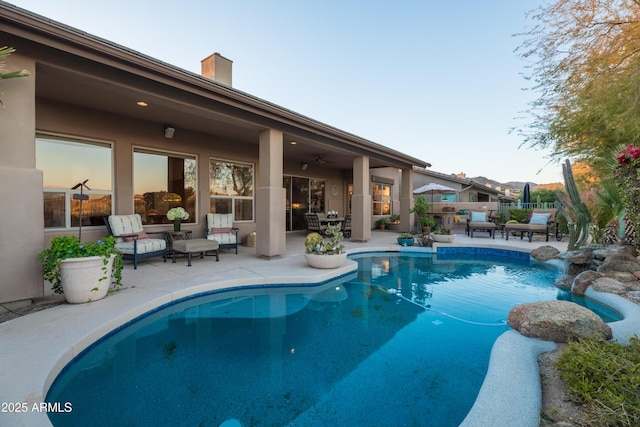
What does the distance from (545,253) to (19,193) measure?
9.93 metres

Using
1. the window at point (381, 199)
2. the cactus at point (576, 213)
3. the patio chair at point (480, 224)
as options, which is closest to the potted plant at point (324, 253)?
the cactus at point (576, 213)

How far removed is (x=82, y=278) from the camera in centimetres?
346

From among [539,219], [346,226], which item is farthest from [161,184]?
[539,219]

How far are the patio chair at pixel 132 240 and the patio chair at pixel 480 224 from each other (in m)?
9.78

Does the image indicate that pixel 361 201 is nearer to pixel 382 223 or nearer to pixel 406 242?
pixel 406 242

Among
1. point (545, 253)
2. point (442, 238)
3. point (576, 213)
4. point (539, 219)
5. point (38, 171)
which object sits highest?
point (38, 171)

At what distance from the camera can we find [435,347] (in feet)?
9.91

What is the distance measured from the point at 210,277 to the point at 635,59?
7591mm

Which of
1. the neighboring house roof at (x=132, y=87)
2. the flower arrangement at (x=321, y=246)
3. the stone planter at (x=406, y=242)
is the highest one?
the neighboring house roof at (x=132, y=87)

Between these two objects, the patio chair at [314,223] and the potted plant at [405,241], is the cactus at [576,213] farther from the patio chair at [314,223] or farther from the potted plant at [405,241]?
the patio chair at [314,223]

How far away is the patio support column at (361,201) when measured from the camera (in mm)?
9375

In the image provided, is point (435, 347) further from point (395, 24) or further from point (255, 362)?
point (395, 24)

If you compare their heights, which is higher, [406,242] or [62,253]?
[62,253]

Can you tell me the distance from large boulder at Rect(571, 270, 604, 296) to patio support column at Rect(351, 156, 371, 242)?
5.44 meters
